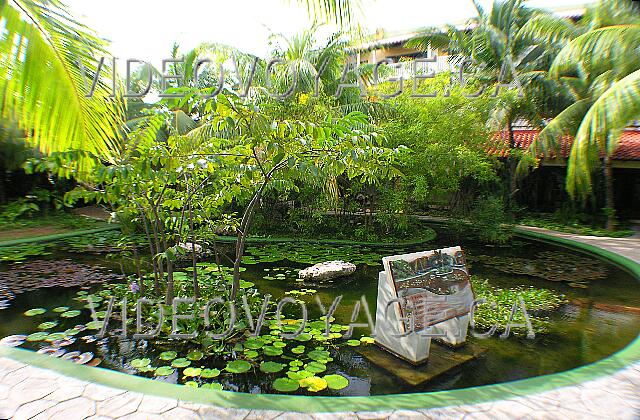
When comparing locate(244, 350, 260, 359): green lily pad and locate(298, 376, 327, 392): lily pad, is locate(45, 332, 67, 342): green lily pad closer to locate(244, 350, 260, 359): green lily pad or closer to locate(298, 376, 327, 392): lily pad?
locate(244, 350, 260, 359): green lily pad

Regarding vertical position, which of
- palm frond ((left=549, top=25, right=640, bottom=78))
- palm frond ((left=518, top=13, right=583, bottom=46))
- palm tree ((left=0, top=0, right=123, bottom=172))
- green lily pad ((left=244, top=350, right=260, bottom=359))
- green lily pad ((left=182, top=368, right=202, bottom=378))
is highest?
palm frond ((left=518, top=13, right=583, bottom=46))

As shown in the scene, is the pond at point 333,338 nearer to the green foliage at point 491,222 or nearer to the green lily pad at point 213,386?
the green lily pad at point 213,386

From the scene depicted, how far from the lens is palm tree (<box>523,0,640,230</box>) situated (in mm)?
6211

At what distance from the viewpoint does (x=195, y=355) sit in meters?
Answer: 3.36

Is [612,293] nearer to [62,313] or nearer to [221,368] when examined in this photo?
[221,368]

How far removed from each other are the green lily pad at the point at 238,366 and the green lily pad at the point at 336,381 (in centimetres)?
63

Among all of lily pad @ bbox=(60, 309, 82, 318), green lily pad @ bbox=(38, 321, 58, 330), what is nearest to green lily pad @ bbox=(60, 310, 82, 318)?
lily pad @ bbox=(60, 309, 82, 318)

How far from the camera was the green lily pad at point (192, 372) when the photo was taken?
305cm

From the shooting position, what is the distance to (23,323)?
4.05 metres

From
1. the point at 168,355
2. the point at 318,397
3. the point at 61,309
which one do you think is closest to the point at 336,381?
the point at 318,397

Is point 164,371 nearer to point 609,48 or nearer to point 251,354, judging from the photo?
point 251,354

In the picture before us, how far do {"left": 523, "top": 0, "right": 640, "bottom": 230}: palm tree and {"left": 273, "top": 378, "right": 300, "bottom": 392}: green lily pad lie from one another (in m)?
6.13

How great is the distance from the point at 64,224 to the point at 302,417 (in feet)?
33.6

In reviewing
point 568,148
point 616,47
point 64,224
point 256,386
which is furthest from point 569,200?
point 64,224
